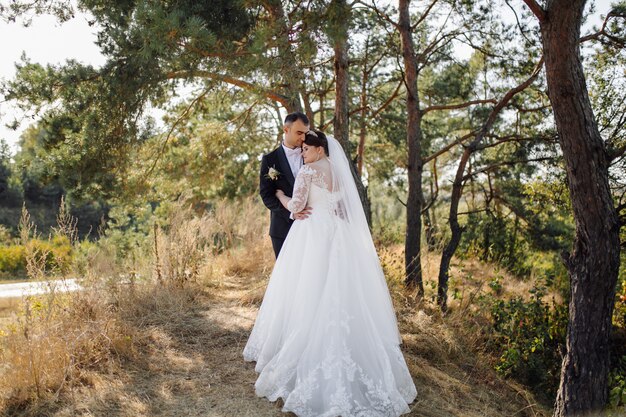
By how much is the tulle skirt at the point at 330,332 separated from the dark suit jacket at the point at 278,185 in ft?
2.31

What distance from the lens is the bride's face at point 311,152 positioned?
406 cm

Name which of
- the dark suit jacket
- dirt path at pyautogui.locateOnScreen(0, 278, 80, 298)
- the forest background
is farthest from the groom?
dirt path at pyautogui.locateOnScreen(0, 278, 80, 298)

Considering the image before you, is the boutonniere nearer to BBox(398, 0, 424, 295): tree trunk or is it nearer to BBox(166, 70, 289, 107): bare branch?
BBox(166, 70, 289, 107): bare branch

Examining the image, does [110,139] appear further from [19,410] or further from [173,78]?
[19,410]

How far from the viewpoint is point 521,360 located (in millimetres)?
6516

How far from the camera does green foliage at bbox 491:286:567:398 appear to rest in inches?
252

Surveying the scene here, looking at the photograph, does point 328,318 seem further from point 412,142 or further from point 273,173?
point 412,142

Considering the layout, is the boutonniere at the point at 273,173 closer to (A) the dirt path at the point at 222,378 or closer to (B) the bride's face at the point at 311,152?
(B) the bride's face at the point at 311,152

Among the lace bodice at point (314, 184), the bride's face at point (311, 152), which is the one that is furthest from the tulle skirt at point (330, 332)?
the bride's face at point (311, 152)

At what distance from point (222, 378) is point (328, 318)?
1241mm

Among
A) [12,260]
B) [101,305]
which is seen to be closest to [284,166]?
[101,305]

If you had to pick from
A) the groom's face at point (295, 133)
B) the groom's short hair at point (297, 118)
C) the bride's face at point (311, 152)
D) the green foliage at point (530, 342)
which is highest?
the groom's short hair at point (297, 118)

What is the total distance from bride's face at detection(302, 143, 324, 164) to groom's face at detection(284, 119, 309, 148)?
649 mm

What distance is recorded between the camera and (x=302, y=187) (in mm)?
4090
